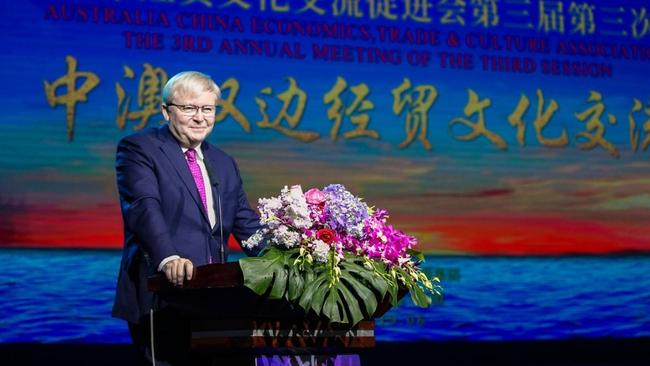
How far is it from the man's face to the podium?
1.38ft

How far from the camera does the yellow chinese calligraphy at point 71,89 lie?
15.3 feet

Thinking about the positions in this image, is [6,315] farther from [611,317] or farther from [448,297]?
[611,317]

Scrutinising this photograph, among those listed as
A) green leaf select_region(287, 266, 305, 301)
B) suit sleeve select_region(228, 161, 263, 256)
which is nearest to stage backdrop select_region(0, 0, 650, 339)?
suit sleeve select_region(228, 161, 263, 256)

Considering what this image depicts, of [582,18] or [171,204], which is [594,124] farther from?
[171,204]

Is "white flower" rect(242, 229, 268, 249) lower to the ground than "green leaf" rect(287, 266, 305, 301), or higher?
higher

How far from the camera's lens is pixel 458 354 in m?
5.27

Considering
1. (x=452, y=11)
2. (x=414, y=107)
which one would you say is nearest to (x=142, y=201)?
(x=414, y=107)

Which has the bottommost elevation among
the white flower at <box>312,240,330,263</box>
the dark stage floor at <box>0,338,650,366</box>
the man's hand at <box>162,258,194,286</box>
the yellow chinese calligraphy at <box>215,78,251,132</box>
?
the dark stage floor at <box>0,338,650,366</box>

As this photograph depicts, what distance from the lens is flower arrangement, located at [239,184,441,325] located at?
2.02 m

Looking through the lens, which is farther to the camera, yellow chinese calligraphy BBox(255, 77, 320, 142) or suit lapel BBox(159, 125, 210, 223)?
yellow chinese calligraphy BBox(255, 77, 320, 142)

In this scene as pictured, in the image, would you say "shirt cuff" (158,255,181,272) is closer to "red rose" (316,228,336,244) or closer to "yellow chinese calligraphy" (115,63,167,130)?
"red rose" (316,228,336,244)

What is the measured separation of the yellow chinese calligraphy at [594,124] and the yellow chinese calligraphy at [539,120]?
4.1 inches

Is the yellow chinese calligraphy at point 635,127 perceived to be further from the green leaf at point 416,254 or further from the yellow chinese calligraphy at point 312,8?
the green leaf at point 416,254

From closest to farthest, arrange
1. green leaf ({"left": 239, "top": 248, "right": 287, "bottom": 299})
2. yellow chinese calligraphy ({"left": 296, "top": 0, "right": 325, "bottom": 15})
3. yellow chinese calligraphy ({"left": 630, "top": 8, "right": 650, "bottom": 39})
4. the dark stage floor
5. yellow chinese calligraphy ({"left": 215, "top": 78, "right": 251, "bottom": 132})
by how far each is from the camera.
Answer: green leaf ({"left": 239, "top": 248, "right": 287, "bottom": 299}), the dark stage floor, yellow chinese calligraphy ({"left": 215, "top": 78, "right": 251, "bottom": 132}), yellow chinese calligraphy ({"left": 296, "top": 0, "right": 325, "bottom": 15}), yellow chinese calligraphy ({"left": 630, "top": 8, "right": 650, "bottom": 39})
